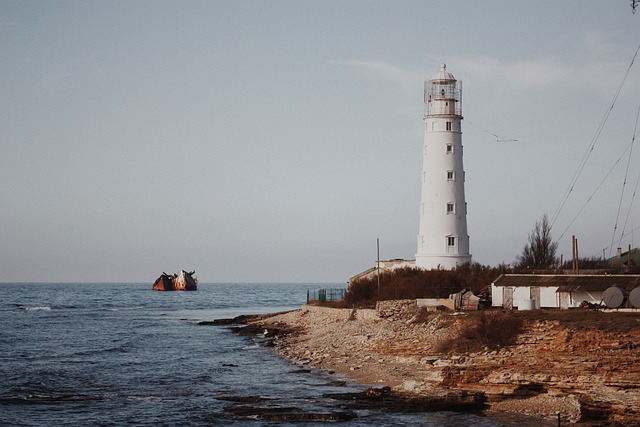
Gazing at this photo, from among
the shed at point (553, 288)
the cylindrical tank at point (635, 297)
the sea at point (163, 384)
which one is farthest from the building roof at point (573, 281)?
the sea at point (163, 384)

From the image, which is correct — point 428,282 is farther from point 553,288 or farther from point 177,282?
point 177,282

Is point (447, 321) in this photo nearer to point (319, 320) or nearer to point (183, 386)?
point (183, 386)

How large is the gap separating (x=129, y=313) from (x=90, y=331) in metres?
29.4

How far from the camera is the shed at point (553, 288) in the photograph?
136 feet

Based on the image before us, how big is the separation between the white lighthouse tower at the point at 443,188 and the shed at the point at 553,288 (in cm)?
889

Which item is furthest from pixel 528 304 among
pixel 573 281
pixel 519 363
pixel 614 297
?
pixel 519 363

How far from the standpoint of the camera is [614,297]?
128ft

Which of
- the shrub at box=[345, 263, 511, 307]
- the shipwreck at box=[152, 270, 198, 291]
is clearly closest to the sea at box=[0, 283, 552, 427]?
the shrub at box=[345, 263, 511, 307]

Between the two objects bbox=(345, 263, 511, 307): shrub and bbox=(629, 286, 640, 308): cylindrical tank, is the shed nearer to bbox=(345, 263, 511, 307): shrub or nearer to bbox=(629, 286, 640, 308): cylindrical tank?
bbox=(629, 286, 640, 308): cylindrical tank

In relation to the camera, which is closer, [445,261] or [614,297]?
[614,297]

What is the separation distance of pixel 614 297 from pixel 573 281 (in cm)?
377

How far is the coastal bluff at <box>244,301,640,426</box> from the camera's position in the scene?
28.0 metres

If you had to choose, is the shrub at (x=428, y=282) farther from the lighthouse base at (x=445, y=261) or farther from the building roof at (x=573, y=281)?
the building roof at (x=573, y=281)

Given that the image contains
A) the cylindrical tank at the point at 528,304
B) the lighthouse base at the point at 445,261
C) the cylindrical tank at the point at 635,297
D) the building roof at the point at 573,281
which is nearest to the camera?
the cylindrical tank at the point at 635,297
